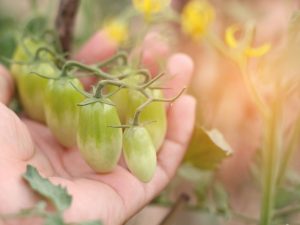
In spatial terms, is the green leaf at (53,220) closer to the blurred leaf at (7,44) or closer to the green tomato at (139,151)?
the green tomato at (139,151)

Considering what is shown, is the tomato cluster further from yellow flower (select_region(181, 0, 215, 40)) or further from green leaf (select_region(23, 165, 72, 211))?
yellow flower (select_region(181, 0, 215, 40))

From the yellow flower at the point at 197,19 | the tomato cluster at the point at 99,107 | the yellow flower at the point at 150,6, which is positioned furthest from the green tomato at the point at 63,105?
the yellow flower at the point at 197,19

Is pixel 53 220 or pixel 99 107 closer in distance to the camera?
pixel 53 220

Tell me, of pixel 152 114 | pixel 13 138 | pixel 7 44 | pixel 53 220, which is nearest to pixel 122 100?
pixel 152 114

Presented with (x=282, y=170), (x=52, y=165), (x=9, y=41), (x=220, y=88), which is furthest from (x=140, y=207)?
(x=9, y=41)

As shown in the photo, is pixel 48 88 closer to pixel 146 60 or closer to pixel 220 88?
pixel 146 60

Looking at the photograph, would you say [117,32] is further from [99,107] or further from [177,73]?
A: [99,107]
